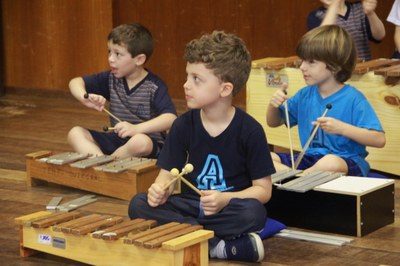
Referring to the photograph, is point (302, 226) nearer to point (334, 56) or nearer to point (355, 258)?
point (355, 258)

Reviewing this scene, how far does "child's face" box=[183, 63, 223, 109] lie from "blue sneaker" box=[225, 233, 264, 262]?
519 millimetres

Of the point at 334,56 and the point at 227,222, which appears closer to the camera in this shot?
the point at 227,222

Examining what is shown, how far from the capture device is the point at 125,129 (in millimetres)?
4695

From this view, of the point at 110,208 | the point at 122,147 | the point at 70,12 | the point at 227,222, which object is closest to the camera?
the point at 227,222

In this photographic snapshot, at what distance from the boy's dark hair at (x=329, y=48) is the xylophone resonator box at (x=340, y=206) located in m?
0.58

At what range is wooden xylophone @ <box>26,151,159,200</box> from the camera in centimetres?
450

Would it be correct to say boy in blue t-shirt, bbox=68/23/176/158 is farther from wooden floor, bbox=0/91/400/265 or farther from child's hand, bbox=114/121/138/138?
wooden floor, bbox=0/91/400/265

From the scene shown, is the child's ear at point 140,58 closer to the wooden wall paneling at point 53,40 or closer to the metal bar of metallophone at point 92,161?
the metal bar of metallophone at point 92,161

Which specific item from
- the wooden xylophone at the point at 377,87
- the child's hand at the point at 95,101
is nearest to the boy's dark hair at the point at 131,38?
the child's hand at the point at 95,101

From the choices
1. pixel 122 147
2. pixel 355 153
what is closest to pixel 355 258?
pixel 355 153

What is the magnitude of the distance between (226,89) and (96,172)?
117 centimetres

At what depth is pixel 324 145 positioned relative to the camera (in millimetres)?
4473

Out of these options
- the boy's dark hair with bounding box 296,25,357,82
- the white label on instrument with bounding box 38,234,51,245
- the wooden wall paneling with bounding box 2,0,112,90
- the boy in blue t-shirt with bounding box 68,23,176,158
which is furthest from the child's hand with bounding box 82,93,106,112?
the wooden wall paneling with bounding box 2,0,112,90

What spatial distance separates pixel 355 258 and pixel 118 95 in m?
1.82
